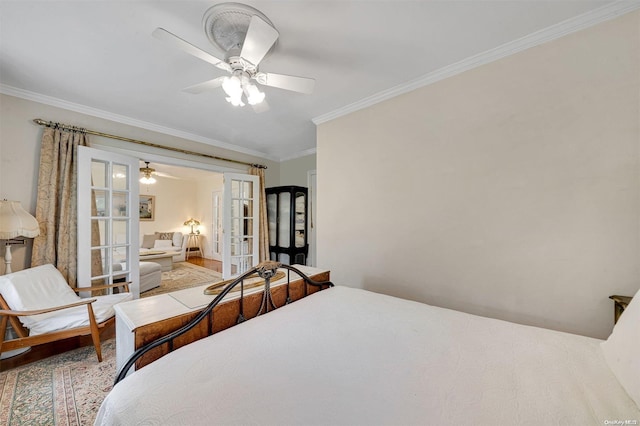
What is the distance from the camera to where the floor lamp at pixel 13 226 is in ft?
6.41

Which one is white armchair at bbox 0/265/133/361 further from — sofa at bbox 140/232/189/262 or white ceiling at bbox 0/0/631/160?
sofa at bbox 140/232/189/262

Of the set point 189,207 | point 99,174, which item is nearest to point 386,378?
point 99,174

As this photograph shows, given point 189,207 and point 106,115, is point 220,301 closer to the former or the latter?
point 106,115


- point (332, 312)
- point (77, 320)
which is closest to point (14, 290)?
point (77, 320)

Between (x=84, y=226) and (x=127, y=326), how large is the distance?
2.22 m

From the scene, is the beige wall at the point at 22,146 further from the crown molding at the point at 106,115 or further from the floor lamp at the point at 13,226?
the floor lamp at the point at 13,226

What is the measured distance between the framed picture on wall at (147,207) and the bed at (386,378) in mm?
7025

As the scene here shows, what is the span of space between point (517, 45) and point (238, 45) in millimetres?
1978

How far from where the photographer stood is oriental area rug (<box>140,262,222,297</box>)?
4.17 metres

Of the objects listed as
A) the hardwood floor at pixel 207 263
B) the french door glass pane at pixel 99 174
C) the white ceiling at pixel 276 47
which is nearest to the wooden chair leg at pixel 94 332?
the french door glass pane at pixel 99 174

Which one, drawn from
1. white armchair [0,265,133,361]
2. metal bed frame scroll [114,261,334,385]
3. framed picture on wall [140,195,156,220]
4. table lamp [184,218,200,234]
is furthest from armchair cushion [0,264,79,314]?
table lamp [184,218,200,234]

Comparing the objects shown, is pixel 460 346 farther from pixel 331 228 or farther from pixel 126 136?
pixel 126 136

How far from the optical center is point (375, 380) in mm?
856

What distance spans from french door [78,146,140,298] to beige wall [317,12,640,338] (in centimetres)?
284
